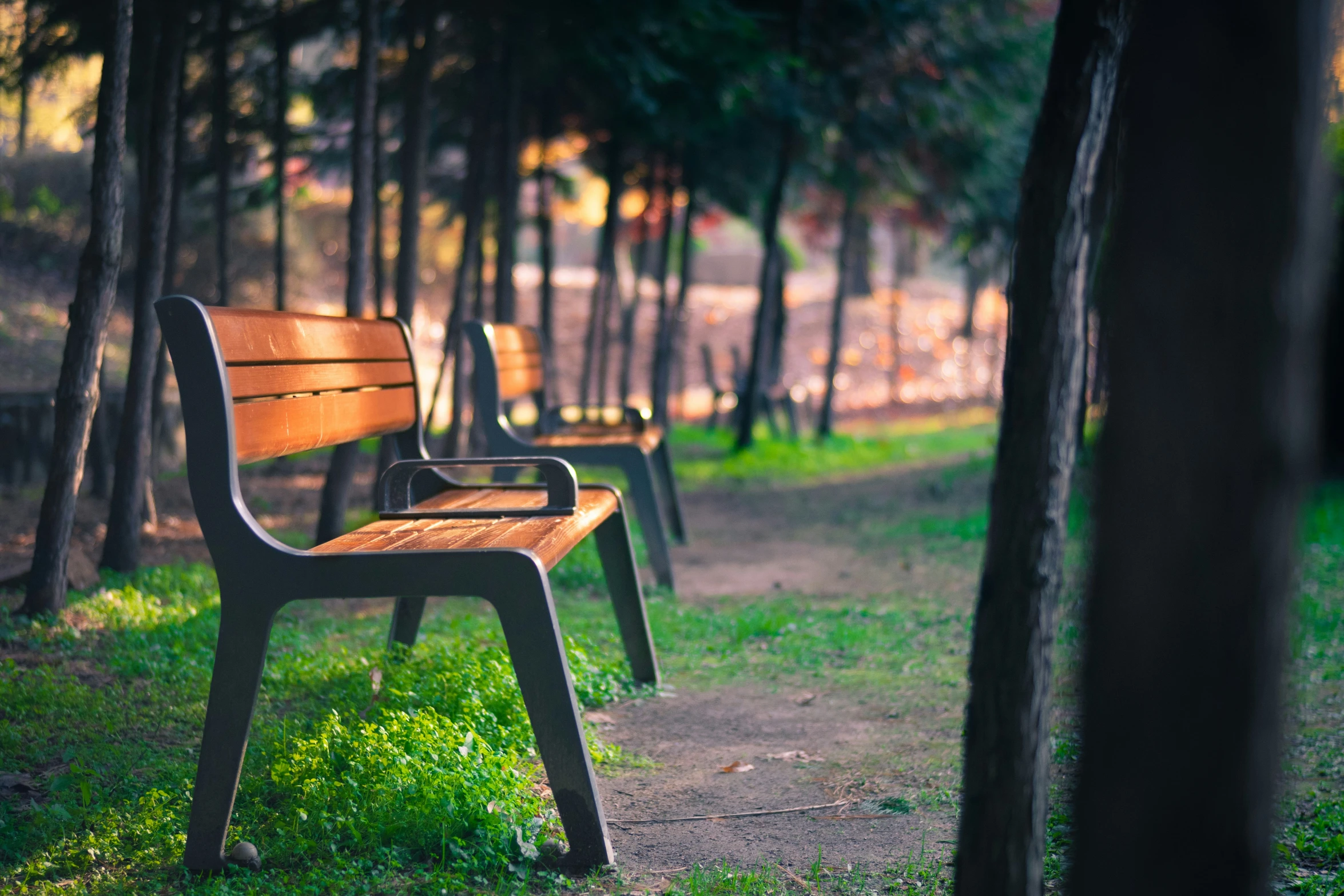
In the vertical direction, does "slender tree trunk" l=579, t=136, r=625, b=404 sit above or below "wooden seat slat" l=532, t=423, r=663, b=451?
above

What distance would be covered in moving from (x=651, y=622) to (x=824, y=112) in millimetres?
9635

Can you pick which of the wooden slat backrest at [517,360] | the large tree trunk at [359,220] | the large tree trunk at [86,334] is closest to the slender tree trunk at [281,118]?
the large tree trunk at [359,220]

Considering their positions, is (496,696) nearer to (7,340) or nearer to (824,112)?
(824,112)

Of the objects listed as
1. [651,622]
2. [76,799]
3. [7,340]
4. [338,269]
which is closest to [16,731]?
[76,799]

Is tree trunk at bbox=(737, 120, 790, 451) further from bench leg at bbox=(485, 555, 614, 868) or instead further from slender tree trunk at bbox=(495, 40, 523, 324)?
bench leg at bbox=(485, 555, 614, 868)

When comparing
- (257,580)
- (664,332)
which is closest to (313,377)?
(257,580)

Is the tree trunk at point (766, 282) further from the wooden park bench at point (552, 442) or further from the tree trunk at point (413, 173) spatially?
the wooden park bench at point (552, 442)

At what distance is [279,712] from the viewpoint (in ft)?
11.4

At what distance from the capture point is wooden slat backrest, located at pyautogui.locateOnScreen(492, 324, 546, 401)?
5.73 meters

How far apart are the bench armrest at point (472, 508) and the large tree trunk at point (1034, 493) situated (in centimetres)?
158

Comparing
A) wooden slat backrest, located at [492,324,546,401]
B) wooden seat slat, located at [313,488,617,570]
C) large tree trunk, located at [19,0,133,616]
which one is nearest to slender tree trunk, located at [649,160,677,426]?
wooden slat backrest, located at [492,324,546,401]

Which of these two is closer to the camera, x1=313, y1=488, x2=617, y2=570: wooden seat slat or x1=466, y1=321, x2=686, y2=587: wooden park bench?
x1=313, y1=488, x2=617, y2=570: wooden seat slat

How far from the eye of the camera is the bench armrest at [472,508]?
10.5ft

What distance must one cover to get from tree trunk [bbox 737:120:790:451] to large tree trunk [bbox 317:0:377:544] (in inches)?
262
